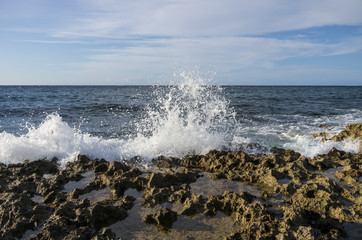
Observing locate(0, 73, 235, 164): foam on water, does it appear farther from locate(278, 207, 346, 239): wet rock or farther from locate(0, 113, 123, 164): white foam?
locate(278, 207, 346, 239): wet rock

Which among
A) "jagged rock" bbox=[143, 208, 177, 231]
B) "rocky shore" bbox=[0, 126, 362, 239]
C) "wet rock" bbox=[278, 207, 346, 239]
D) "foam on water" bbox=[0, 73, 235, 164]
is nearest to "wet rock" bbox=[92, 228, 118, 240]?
"rocky shore" bbox=[0, 126, 362, 239]

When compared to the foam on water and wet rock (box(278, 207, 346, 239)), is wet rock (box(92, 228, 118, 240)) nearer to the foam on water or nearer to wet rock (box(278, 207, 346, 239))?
wet rock (box(278, 207, 346, 239))

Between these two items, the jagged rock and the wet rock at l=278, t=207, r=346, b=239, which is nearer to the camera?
the wet rock at l=278, t=207, r=346, b=239

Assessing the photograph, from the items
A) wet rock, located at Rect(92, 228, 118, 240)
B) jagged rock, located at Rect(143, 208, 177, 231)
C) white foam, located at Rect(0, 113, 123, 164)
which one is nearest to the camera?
wet rock, located at Rect(92, 228, 118, 240)

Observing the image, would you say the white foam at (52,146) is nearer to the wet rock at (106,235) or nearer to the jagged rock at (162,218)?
the jagged rock at (162,218)

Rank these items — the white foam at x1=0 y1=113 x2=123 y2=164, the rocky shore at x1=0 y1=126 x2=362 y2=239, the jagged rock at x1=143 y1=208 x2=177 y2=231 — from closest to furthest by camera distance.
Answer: the rocky shore at x1=0 y1=126 x2=362 y2=239
the jagged rock at x1=143 y1=208 x2=177 y2=231
the white foam at x1=0 y1=113 x2=123 y2=164

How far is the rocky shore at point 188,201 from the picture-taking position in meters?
3.23

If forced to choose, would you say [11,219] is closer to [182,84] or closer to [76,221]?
[76,221]

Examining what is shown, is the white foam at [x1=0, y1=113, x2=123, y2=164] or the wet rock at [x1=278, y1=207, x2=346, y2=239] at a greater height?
the white foam at [x1=0, y1=113, x2=123, y2=164]

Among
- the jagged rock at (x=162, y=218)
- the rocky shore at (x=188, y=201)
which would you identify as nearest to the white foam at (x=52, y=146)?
the rocky shore at (x=188, y=201)

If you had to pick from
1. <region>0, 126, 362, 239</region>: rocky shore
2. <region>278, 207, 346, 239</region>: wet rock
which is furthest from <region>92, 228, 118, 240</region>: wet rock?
<region>278, 207, 346, 239</region>: wet rock

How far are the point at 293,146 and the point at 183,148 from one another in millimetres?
3624

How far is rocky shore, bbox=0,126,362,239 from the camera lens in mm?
3234

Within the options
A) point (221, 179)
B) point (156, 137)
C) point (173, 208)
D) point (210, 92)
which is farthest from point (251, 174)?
point (210, 92)
